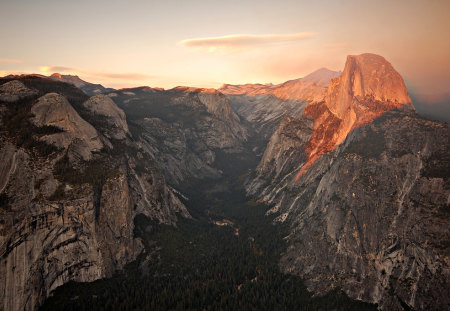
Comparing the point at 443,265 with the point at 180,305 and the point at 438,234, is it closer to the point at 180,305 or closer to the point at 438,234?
the point at 438,234

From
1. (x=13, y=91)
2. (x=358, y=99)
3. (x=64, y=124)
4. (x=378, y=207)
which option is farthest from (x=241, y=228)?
(x=13, y=91)

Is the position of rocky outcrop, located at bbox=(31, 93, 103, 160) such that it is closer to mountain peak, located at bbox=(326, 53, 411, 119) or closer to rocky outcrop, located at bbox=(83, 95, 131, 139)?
rocky outcrop, located at bbox=(83, 95, 131, 139)

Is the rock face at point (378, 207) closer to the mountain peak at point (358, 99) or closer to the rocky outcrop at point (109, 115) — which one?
the mountain peak at point (358, 99)

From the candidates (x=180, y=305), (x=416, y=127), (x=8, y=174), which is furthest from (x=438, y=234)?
(x=8, y=174)

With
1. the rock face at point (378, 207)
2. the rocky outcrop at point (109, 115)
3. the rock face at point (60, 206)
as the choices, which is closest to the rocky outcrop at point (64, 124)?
the rock face at point (60, 206)

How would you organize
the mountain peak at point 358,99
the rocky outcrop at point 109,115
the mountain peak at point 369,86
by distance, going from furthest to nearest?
the mountain peak at point 369,86
the mountain peak at point 358,99
the rocky outcrop at point 109,115

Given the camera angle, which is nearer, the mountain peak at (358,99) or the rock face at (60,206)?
the rock face at (60,206)

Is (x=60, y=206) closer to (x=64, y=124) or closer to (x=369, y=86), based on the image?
(x=64, y=124)
